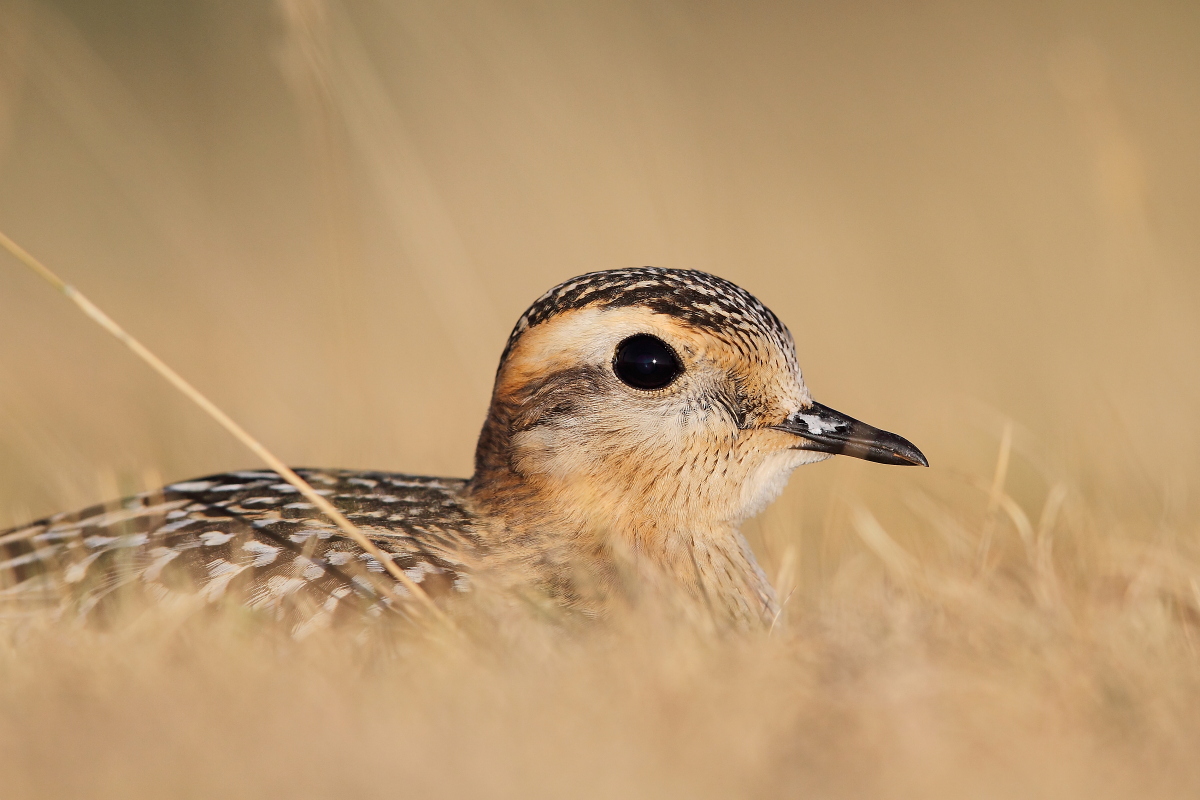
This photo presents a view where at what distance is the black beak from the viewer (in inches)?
164

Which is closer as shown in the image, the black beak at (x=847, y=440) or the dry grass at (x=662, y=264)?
the dry grass at (x=662, y=264)

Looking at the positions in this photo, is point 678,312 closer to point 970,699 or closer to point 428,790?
point 970,699

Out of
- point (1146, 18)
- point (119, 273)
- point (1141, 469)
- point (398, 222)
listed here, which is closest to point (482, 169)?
point (119, 273)

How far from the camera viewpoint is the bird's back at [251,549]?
3.53m

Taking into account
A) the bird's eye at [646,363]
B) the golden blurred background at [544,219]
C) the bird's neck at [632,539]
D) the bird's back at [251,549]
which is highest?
the golden blurred background at [544,219]

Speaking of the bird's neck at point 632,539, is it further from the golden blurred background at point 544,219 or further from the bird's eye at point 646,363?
the golden blurred background at point 544,219

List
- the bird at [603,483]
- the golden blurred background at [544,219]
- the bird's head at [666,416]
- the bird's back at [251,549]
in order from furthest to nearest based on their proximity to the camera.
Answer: the golden blurred background at [544,219] < the bird's head at [666,416] < the bird at [603,483] < the bird's back at [251,549]

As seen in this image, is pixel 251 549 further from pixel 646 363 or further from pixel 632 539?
pixel 646 363

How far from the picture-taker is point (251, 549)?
371 cm

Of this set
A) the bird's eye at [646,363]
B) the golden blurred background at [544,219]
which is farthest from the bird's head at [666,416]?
the golden blurred background at [544,219]

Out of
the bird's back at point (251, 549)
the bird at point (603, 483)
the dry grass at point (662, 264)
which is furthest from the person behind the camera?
the bird at point (603, 483)

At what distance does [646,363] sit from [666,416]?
20 cm

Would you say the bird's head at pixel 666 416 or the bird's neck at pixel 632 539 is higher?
the bird's head at pixel 666 416

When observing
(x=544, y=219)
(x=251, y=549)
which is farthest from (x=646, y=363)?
(x=544, y=219)
